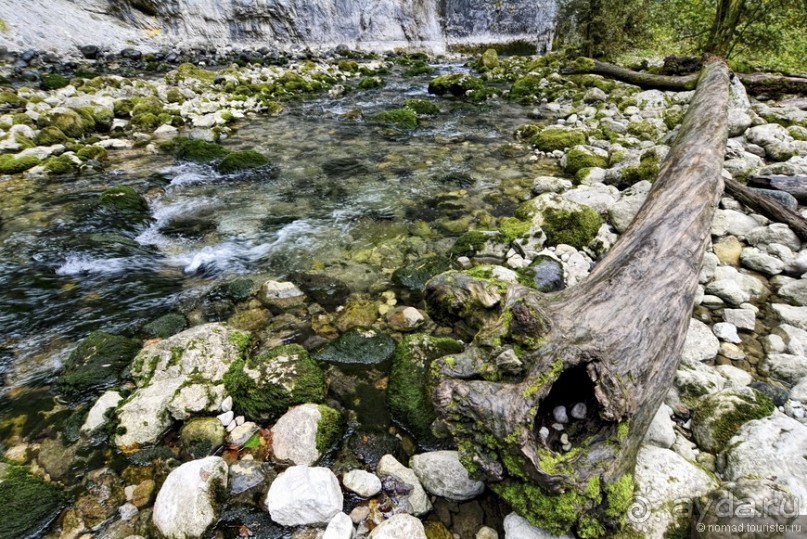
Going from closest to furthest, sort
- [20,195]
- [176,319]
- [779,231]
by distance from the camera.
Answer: [176,319] < [779,231] < [20,195]

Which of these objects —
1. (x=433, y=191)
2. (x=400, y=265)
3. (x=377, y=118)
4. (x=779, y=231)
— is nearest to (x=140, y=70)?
(x=377, y=118)

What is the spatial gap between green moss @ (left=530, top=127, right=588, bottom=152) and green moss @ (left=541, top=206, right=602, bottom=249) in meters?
3.54

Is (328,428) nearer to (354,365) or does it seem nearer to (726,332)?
(354,365)

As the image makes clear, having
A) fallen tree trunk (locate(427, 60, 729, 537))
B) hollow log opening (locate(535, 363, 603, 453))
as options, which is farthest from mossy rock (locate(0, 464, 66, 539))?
hollow log opening (locate(535, 363, 603, 453))

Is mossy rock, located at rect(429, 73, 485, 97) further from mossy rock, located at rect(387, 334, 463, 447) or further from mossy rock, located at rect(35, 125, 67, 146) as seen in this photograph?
mossy rock, located at rect(387, 334, 463, 447)

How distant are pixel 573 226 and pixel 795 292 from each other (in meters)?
1.96

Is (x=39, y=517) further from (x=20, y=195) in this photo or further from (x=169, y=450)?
(x=20, y=195)

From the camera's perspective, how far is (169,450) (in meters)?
2.50

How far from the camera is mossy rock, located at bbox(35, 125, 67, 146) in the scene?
784 centimetres

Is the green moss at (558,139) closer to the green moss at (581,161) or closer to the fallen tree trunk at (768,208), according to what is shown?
the green moss at (581,161)

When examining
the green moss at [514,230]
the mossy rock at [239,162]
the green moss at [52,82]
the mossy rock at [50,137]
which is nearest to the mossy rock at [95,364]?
the green moss at [514,230]

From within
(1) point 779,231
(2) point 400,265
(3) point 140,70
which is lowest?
(2) point 400,265

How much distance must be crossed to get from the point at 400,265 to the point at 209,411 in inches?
97.4

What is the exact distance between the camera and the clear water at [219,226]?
153 inches
